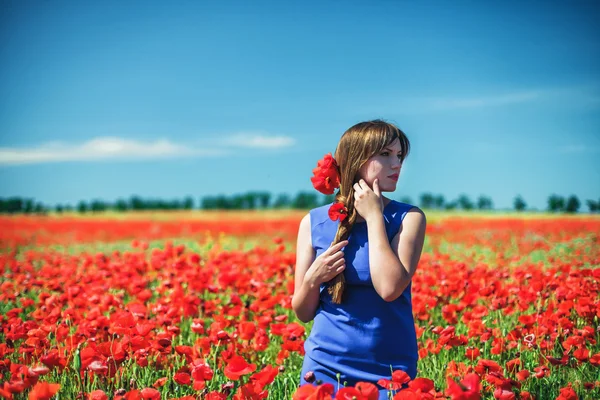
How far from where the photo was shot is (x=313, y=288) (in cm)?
223

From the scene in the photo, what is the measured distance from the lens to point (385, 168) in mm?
2229

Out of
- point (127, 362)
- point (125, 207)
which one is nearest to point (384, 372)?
point (127, 362)

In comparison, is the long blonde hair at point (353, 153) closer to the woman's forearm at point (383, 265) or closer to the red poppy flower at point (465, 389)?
the woman's forearm at point (383, 265)

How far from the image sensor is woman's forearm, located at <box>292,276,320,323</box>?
7.32 ft

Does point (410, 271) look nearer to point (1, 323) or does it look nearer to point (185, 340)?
point (185, 340)

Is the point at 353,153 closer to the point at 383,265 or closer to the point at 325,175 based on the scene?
the point at 325,175

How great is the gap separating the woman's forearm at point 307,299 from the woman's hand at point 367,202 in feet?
1.15

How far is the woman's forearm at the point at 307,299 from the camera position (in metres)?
2.23

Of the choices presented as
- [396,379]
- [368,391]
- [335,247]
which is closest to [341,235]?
[335,247]

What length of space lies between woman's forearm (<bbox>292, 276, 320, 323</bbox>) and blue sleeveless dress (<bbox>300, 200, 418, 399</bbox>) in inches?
2.2

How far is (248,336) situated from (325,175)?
4.07 ft

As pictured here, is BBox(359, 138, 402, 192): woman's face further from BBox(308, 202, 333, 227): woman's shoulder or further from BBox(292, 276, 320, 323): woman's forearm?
BBox(292, 276, 320, 323): woman's forearm

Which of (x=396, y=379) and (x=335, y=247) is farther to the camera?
(x=335, y=247)

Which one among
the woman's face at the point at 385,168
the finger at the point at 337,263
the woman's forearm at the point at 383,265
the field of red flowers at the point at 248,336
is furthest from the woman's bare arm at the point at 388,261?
the field of red flowers at the point at 248,336
